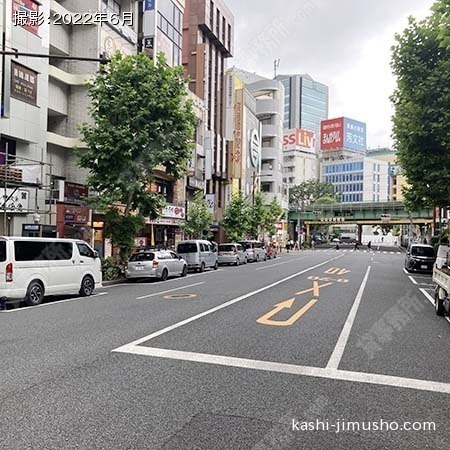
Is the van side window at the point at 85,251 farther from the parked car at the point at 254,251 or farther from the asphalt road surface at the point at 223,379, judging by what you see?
the parked car at the point at 254,251

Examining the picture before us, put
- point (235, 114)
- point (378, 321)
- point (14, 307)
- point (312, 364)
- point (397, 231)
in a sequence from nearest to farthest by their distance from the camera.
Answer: point (312, 364), point (378, 321), point (14, 307), point (235, 114), point (397, 231)

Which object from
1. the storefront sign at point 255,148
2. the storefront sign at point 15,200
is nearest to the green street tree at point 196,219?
the storefront sign at point 15,200

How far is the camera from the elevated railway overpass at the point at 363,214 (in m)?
68.9

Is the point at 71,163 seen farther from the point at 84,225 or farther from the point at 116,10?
the point at 116,10

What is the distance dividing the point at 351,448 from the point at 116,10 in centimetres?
3067

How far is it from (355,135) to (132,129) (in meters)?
117

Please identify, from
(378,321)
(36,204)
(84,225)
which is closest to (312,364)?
(378,321)

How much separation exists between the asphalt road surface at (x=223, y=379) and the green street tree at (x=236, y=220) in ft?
108

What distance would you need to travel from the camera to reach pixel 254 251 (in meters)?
39.0

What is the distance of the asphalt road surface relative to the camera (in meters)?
4.25

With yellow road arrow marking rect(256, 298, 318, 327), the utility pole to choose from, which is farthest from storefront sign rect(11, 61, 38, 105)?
yellow road arrow marking rect(256, 298, 318, 327)

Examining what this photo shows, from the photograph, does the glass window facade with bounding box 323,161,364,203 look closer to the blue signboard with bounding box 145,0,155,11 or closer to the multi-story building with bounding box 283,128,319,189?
the multi-story building with bounding box 283,128,319,189

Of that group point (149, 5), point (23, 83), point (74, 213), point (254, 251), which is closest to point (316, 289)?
point (74, 213)

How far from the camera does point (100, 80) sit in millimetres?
20641
